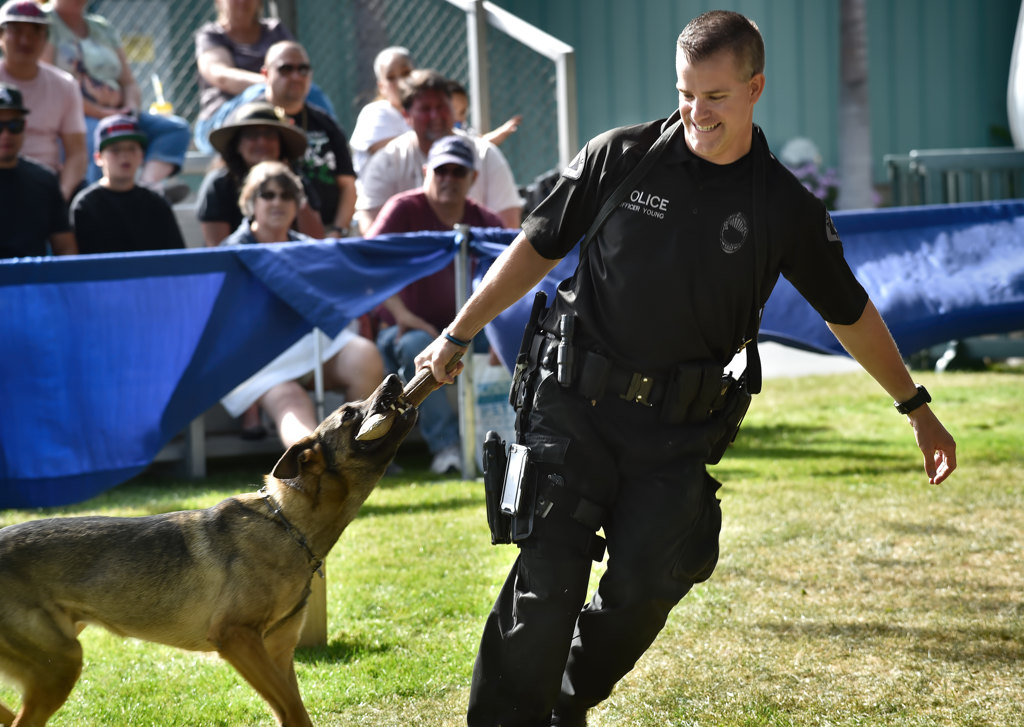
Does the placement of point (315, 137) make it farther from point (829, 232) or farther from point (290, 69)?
point (829, 232)

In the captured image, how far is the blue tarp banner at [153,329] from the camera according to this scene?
6.22 meters

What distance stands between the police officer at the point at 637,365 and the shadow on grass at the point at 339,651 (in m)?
1.19

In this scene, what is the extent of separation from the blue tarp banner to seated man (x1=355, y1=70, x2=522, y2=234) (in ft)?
5.47

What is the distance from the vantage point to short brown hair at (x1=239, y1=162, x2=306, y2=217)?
24.3 feet

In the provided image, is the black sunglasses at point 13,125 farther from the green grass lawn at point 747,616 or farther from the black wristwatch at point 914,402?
the black wristwatch at point 914,402

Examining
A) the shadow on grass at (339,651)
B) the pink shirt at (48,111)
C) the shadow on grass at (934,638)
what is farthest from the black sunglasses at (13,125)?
the shadow on grass at (934,638)

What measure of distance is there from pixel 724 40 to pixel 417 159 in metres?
5.86

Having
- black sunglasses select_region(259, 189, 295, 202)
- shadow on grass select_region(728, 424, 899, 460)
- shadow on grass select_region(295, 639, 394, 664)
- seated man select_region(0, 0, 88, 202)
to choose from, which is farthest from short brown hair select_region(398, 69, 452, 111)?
shadow on grass select_region(295, 639, 394, 664)

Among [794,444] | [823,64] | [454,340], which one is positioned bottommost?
[794,444]

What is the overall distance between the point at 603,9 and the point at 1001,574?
503 inches

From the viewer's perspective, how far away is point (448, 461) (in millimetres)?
7766

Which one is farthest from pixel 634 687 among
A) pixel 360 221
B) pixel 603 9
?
pixel 603 9

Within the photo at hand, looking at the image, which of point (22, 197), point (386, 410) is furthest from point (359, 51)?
point (386, 410)

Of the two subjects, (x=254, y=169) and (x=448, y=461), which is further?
(x=448, y=461)
